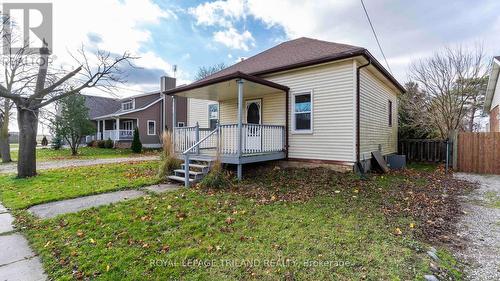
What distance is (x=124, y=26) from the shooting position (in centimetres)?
1086

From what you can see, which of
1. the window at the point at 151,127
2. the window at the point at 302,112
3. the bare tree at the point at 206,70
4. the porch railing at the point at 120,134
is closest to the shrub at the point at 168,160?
the window at the point at 302,112

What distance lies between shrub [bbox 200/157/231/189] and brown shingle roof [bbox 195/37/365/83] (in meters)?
4.48

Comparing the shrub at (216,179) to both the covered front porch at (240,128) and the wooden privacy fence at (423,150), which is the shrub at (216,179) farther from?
the wooden privacy fence at (423,150)

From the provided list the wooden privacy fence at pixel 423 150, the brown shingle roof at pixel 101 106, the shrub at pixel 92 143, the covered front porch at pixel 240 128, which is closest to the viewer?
the covered front porch at pixel 240 128

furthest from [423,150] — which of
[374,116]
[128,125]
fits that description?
[128,125]

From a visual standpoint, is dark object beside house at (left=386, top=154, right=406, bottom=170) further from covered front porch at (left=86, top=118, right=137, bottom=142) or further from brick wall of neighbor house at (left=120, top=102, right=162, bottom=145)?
covered front porch at (left=86, top=118, right=137, bottom=142)

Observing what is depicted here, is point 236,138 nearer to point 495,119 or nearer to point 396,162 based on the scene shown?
point 396,162

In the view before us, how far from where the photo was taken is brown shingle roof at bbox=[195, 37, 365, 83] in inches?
339

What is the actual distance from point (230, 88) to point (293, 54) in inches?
134

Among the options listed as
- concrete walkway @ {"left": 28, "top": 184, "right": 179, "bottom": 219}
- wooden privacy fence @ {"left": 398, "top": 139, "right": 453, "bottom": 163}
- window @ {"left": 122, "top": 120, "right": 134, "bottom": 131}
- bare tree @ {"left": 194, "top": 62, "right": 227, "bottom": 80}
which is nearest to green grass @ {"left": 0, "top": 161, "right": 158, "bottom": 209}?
concrete walkway @ {"left": 28, "top": 184, "right": 179, "bottom": 219}

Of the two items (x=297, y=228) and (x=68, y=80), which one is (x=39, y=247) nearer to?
(x=297, y=228)

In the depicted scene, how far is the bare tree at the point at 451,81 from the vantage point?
11422 mm

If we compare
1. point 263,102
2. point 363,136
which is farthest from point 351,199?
point 263,102

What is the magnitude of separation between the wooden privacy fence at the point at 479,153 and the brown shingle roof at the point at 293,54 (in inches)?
244
